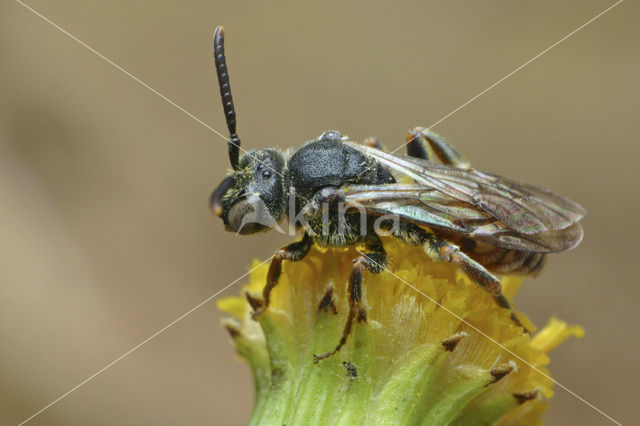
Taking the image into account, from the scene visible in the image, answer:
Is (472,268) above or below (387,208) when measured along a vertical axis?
below

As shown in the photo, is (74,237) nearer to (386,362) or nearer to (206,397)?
(206,397)

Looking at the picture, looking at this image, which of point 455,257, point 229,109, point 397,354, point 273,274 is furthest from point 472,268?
point 229,109

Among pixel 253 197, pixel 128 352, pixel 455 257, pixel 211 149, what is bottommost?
pixel 455 257

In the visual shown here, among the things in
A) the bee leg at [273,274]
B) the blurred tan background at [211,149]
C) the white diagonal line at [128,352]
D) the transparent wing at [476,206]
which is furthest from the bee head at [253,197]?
the blurred tan background at [211,149]

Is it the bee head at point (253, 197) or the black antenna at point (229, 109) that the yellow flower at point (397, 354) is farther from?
the black antenna at point (229, 109)

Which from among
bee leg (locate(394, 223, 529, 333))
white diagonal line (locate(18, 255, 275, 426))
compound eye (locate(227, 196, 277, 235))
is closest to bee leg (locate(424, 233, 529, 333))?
bee leg (locate(394, 223, 529, 333))

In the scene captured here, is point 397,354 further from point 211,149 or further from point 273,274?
point 211,149

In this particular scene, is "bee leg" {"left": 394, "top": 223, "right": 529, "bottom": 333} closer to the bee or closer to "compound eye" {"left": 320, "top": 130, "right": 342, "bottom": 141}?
the bee
